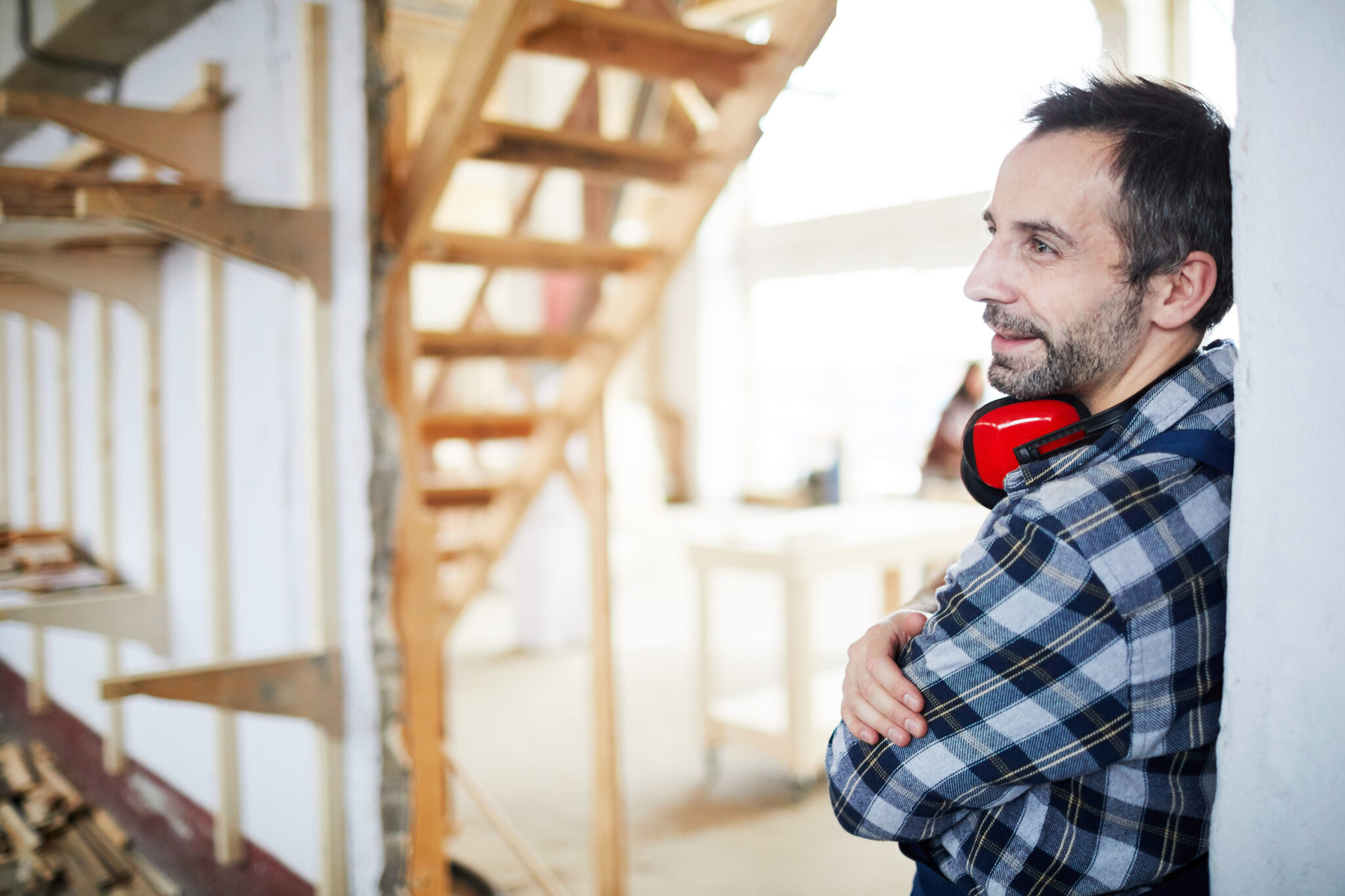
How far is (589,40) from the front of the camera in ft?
7.16

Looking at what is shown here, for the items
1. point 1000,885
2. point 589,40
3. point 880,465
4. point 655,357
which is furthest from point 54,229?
point 655,357

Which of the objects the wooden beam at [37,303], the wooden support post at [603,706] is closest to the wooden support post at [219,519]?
the wooden support post at [603,706]

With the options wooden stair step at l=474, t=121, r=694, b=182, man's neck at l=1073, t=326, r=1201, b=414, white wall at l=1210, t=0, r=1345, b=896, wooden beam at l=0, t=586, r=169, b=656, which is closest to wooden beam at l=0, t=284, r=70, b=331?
wooden beam at l=0, t=586, r=169, b=656

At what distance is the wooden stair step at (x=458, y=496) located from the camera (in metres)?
3.29

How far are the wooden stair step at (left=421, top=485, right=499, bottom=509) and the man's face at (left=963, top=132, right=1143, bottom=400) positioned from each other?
2373 millimetres

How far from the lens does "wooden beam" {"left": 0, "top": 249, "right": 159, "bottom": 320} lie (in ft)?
8.31

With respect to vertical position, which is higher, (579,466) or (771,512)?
(579,466)

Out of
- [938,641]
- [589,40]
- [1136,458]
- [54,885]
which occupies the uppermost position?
[589,40]

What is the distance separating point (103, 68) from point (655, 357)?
7.65 m

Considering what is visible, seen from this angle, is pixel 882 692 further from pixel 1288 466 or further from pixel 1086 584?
pixel 1288 466

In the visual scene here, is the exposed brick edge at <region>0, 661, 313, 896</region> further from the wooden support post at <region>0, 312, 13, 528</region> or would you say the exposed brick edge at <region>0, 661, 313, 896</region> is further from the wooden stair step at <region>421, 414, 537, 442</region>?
the wooden stair step at <region>421, 414, 537, 442</region>

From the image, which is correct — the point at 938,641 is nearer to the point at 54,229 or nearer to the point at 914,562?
the point at 54,229

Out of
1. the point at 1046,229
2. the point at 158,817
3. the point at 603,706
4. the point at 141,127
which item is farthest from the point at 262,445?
the point at 1046,229

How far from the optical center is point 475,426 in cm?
315
